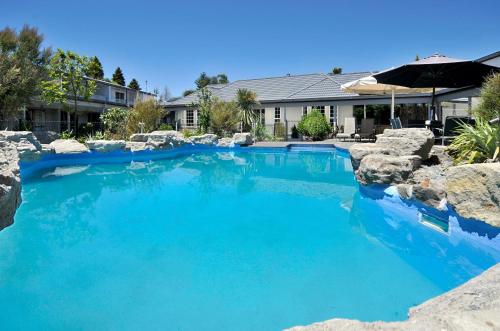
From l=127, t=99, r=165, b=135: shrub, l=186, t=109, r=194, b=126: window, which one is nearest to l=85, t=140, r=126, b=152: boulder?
l=127, t=99, r=165, b=135: shrub

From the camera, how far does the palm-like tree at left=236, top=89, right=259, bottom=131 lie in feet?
71.5

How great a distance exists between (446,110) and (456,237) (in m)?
24.7

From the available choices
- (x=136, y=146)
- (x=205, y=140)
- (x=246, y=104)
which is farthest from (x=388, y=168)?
(x=246, y=104)

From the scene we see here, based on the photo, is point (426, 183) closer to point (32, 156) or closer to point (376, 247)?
point (376, 247)

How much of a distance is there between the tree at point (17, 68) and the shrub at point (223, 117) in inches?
373

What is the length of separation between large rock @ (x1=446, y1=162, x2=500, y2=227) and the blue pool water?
10.7 inches

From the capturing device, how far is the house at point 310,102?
20.1 metres

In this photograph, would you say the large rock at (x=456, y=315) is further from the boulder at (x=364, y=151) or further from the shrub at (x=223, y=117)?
the shrub at (x=223, y=117)

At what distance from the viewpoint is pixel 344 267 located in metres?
4.18

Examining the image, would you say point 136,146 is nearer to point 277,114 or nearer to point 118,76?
point 277,114

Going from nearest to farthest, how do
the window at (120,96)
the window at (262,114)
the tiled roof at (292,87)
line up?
1. the tiled roof at (292,87)
2. the window at (262,114)
3. the window at (120,96)

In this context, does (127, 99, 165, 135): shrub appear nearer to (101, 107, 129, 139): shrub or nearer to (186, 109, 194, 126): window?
(101, 107, 129, 139): shrub

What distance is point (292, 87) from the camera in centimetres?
2489

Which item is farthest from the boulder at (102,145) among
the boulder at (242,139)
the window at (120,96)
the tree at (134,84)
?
the tree at (134,84)
